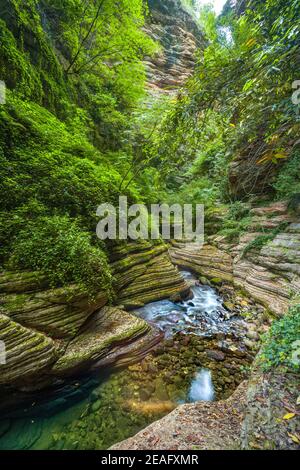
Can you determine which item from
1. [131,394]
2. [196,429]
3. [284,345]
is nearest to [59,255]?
[131,394]

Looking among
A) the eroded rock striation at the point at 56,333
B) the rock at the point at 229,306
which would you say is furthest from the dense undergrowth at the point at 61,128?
the rock at the point at 229,306

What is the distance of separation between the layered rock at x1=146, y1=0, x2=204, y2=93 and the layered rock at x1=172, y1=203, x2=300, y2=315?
12.7 metres

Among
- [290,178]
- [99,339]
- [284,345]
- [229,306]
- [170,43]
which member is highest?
[170,43]

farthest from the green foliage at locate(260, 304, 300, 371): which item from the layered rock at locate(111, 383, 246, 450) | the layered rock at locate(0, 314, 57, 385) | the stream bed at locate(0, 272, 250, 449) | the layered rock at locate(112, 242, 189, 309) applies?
the layered rock at locate(112, 242, 189, 309)

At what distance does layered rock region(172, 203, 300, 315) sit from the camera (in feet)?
18.9

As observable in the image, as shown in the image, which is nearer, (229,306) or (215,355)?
(215,355)

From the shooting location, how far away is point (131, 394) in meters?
3.41

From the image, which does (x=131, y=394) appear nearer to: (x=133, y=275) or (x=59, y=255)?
(x=59, y=255)

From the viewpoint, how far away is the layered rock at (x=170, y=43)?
665 inches

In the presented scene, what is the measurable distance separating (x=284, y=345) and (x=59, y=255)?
3.57 metres

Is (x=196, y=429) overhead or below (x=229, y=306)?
below

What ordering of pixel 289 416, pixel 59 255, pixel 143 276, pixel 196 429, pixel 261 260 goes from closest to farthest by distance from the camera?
pixel 289 416
pixel 196 429
pixel 59 255
pixel 143 276
pixel 261 260

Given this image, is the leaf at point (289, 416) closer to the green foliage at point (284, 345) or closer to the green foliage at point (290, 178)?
the green foliage at point (284, 345)
